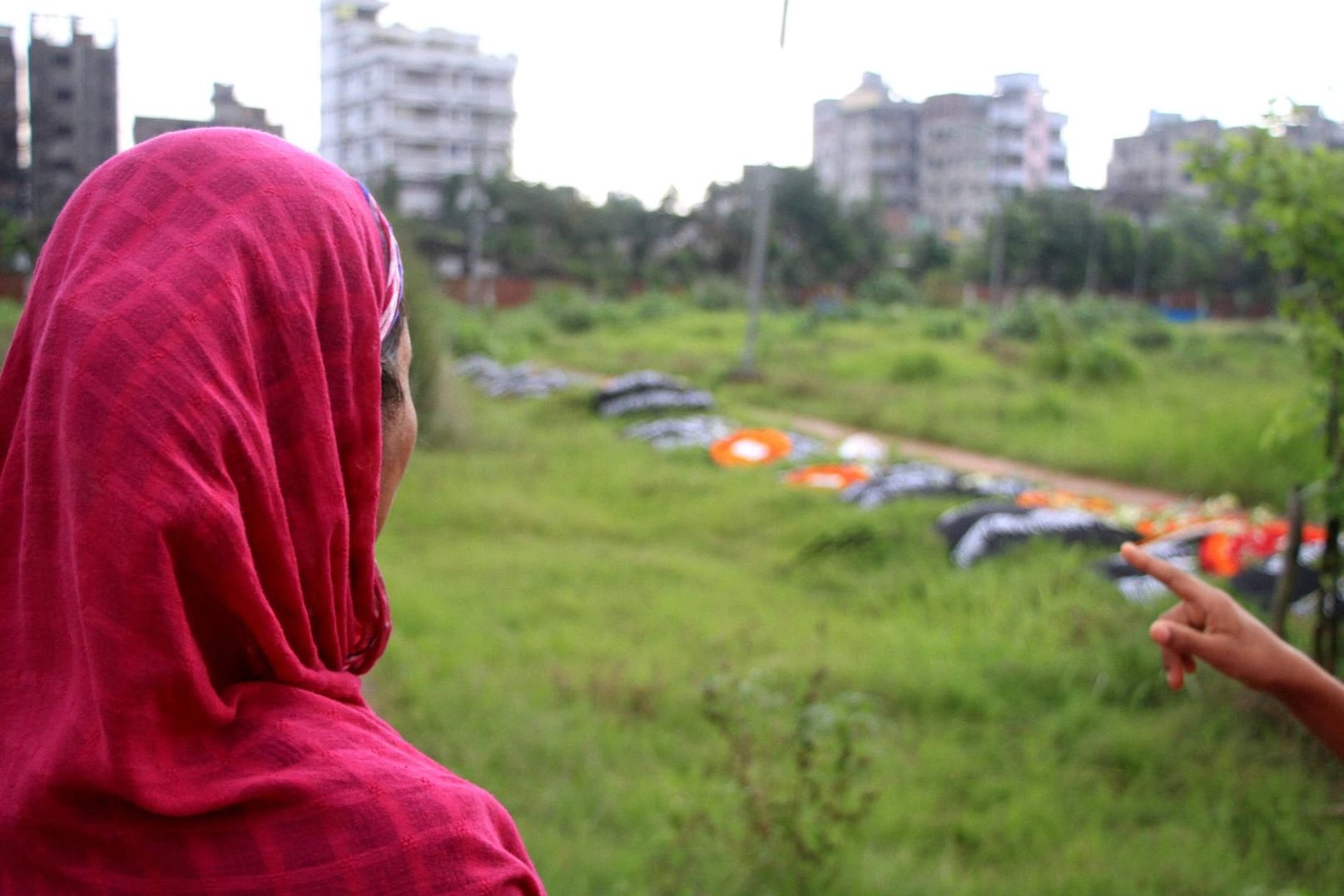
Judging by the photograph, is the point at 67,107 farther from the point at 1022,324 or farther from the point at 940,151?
the point at 940,151

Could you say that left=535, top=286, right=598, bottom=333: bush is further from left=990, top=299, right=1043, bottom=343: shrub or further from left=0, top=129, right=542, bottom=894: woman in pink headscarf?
left=0, top=129, right=542, bottom=894: woman in pink headscarf

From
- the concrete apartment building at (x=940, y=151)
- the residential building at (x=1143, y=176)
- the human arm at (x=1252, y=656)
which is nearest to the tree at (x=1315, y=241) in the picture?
the human arm at (x=1252, y=656)

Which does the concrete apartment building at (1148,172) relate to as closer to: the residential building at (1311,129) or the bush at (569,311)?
the bush at (569,311)

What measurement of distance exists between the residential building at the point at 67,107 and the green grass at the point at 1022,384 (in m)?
3.81

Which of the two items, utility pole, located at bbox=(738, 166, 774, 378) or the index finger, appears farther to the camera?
utility pole, located at bbox=(738, 166, 774, 378)

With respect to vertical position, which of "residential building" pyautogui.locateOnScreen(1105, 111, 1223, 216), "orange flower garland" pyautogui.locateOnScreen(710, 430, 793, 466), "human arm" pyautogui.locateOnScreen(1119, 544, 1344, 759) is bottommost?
"orange flower garland" pyautogui.locateOnScreen(710, 430, 793, 466)

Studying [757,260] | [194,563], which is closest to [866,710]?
[194,563]

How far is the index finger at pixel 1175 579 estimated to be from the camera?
1668mm

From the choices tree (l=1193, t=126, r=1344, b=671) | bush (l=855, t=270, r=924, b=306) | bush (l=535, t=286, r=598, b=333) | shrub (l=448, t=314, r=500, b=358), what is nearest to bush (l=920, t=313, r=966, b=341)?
bush (l=535, t=286, r=598, b=333)

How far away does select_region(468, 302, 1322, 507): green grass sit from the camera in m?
10.3

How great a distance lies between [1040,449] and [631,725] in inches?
343

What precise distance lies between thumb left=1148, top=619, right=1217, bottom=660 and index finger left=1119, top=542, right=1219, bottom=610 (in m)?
0.05

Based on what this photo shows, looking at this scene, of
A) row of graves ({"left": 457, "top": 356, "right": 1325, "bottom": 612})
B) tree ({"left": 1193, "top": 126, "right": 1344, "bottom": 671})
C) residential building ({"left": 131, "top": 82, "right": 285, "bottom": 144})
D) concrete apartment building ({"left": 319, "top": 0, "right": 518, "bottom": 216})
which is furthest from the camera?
concrete apartment building ({"left": 319, "top": 0, "right": 518, "bottom": 216})

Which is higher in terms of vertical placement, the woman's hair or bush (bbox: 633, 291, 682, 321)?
the woman's hair
